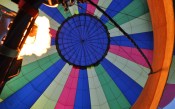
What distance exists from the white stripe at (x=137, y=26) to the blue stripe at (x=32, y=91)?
1.27 metres

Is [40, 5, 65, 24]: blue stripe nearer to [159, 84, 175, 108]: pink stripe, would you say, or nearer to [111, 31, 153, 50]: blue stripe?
A: [111, 31, 153, 50]: blue stripe

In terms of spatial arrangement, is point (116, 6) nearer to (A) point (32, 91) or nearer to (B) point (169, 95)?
(B) point (169, 95)

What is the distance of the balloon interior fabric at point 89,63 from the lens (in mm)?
5727

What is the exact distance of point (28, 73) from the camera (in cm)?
577

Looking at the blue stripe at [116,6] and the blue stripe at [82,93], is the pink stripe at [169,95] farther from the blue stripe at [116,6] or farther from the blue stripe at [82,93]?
the blue stripe at [116,6]

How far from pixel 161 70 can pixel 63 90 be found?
3.29 m

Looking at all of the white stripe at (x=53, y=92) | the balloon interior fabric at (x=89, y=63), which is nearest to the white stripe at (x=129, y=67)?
the balloon interior fabric at (x=89, y=63)

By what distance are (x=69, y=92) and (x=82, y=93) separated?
271mm

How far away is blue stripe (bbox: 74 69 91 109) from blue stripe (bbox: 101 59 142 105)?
48 centimetres

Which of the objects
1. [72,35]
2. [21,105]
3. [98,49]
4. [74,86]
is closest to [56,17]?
[72,35]

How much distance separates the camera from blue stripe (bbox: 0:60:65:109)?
5535 millimetres

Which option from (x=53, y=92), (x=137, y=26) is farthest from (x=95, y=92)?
(x=137, y=26)

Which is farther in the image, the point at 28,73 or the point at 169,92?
the point at 28,73

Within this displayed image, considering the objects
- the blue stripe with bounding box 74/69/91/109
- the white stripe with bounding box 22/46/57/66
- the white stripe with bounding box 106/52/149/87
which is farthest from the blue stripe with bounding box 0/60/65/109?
the white stripe with bounding box 106/52/149/87
